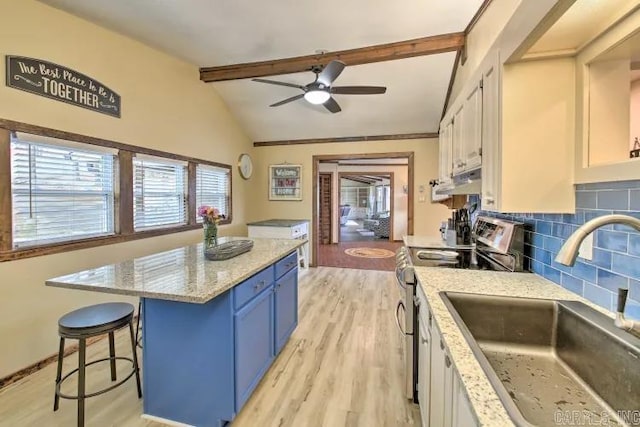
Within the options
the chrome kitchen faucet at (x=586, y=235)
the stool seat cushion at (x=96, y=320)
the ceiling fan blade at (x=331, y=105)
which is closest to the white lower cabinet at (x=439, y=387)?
the chrome kitchen faucet at (x=586, y=235)

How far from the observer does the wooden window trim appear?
6.93ft

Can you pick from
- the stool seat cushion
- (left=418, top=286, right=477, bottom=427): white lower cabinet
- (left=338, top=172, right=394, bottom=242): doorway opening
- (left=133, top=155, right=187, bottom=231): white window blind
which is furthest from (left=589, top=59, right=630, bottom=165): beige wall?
(left=338, top=172, right=394, bottom=242): doorway opening

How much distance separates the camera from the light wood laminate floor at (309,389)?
1805mm

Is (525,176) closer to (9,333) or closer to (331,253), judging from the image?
(9,333)

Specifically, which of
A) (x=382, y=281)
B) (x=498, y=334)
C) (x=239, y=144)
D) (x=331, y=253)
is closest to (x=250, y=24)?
(x=239, y=144)

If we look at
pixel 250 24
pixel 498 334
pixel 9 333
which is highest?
pixel 250 24

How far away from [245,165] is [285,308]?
11.9 ft

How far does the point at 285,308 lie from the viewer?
2557 millimetres

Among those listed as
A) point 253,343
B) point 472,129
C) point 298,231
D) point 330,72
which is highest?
point 330,72

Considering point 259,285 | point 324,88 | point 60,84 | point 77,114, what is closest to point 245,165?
point 324,88

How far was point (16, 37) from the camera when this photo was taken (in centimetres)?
216

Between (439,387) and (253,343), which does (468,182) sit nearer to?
(439,387)

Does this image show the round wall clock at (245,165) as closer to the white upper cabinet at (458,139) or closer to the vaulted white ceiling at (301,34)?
the vaulted white ceiling at (301,34)

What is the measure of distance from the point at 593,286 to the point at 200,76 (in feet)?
15.0
